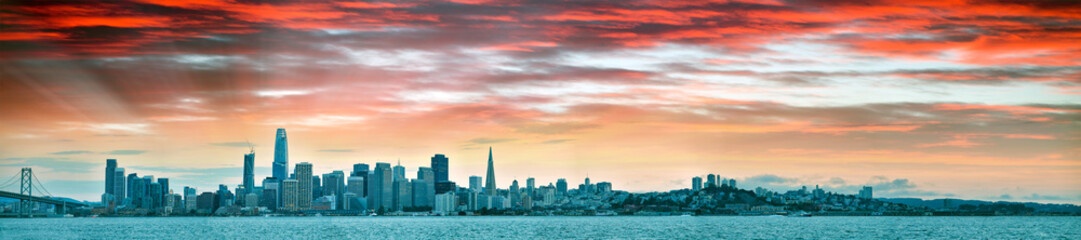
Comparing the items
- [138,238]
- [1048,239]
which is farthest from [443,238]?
[1048,239]

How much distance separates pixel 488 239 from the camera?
7450cm

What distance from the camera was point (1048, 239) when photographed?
7625 cm

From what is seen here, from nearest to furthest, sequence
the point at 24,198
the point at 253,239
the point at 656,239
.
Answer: the point at 656,239 → the point at 253,239 → the point at 24,198

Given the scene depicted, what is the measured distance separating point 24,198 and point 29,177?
74.9 ft

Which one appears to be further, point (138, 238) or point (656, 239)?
point (138, 238)

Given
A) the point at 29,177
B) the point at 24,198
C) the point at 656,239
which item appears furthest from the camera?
the point at 29,177

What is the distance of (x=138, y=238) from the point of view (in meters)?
79.9

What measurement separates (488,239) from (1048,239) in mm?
43029

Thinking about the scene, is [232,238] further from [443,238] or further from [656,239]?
[656,239]

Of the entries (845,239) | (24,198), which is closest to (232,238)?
(845,239)

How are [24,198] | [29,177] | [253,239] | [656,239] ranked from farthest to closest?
1. [29,177]
2. [24,198]
3. [253,239]
4. [656,239]

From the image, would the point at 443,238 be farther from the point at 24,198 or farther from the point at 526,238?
the point at 24,198

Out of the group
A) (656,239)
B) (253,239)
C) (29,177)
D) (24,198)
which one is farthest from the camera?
(29,177)

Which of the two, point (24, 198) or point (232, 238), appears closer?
point (232, 238)
